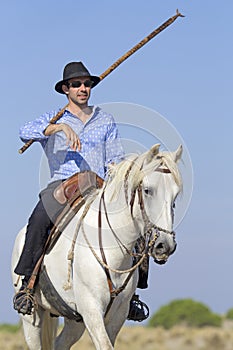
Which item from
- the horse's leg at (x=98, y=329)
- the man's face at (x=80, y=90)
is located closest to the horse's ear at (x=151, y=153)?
the horse's leg at (x=98, y=329)

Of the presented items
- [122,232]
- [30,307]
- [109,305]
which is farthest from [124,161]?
[30,307]

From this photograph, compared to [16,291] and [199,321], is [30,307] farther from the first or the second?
[199,321]

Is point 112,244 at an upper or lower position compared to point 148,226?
upper

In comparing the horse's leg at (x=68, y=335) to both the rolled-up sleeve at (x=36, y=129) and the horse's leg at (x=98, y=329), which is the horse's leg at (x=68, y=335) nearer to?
the horse's leg at (x=98, y=329)

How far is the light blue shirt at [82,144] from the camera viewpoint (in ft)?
33.1

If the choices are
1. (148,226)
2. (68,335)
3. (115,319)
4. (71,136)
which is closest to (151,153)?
(148,226)

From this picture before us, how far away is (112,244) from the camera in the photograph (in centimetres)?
939

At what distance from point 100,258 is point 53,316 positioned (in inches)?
66.3

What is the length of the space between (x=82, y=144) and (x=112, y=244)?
123 cm

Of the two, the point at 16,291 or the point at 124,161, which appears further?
the point at 16,291

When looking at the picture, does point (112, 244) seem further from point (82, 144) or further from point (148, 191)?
point (82, 144)

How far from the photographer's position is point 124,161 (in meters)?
9.16

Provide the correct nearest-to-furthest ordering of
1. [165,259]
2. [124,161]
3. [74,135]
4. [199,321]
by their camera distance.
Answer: [165,259] → [124,161] → [74,135] → [199,321]

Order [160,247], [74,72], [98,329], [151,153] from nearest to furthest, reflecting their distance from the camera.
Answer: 1. [160,247]
2. [151,153]
3. [98,329]
4. [74,72]
